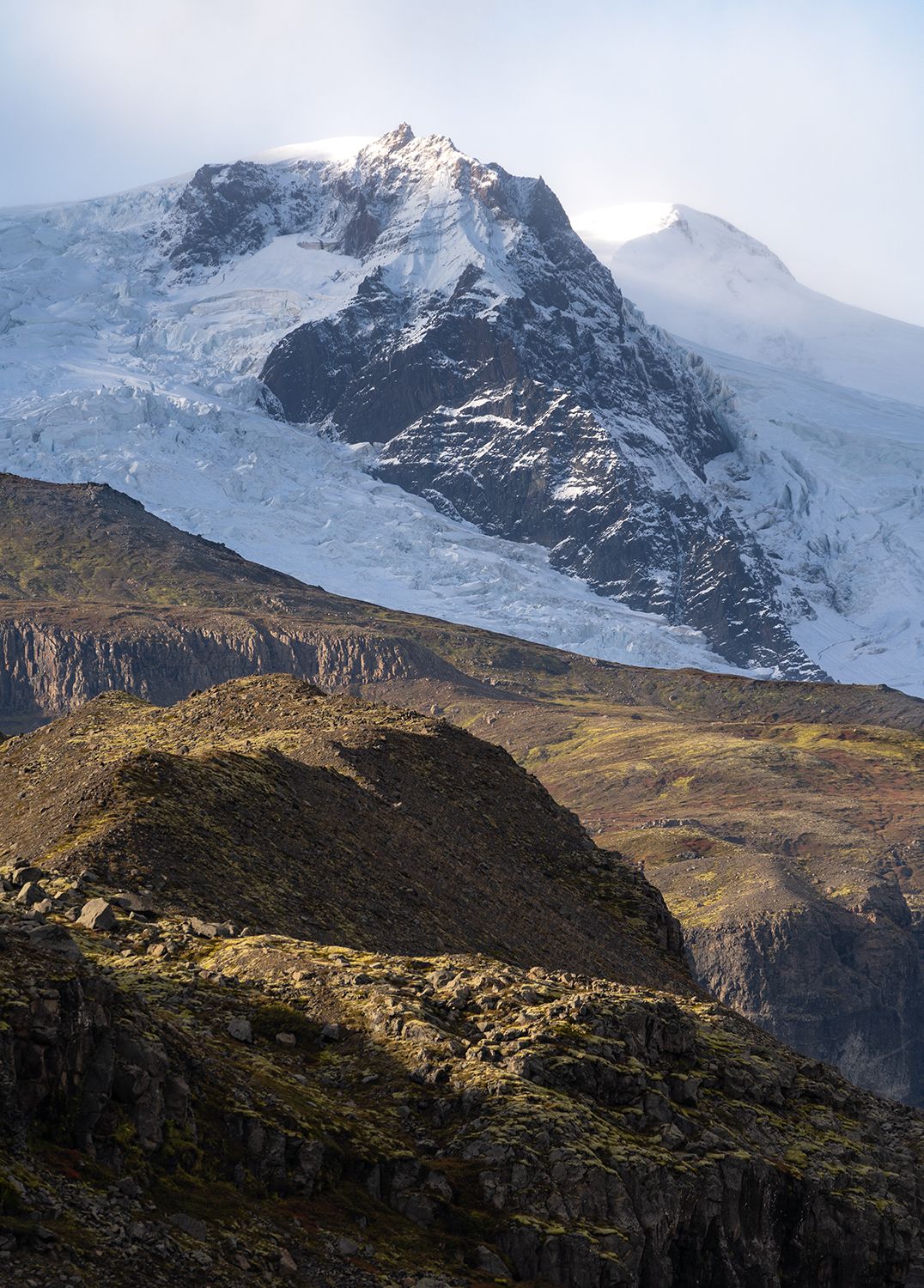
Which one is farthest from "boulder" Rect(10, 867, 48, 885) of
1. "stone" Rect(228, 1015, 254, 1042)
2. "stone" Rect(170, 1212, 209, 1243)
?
"stone" Rect(170, 1212, 209, 1243)

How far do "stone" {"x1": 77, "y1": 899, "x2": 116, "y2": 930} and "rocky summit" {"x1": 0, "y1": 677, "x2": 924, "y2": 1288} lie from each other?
56 mm

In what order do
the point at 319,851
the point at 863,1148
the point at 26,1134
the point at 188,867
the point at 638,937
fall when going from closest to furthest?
the point at 26,1134 → the point at 863,1148 → the point at 188,867 → the point at 319,851 → the point at 638,937

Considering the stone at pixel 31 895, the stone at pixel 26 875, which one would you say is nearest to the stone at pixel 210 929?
the stone at pixel 31 895

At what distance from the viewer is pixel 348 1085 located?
30656 millimetres

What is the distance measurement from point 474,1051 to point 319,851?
16.3m

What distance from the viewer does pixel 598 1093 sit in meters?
32.4

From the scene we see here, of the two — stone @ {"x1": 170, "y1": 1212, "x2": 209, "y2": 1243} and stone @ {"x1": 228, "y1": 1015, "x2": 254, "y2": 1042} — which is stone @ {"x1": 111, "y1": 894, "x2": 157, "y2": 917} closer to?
stone @ {"x1": 228, "y1": 1015, "x2": 254, "y2": 1042}

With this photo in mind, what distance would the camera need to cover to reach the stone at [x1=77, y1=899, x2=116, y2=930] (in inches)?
1367

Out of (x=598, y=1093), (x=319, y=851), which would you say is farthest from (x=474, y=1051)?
(x=319, y=851)

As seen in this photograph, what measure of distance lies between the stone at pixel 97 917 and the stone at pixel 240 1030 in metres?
4.74

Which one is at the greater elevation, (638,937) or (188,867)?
(188,867)

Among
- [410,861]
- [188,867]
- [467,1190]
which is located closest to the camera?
[467,1190]

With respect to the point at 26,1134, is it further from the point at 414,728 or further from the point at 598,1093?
Result: the point at 414,728

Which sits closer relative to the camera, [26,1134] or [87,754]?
[26,1134]
